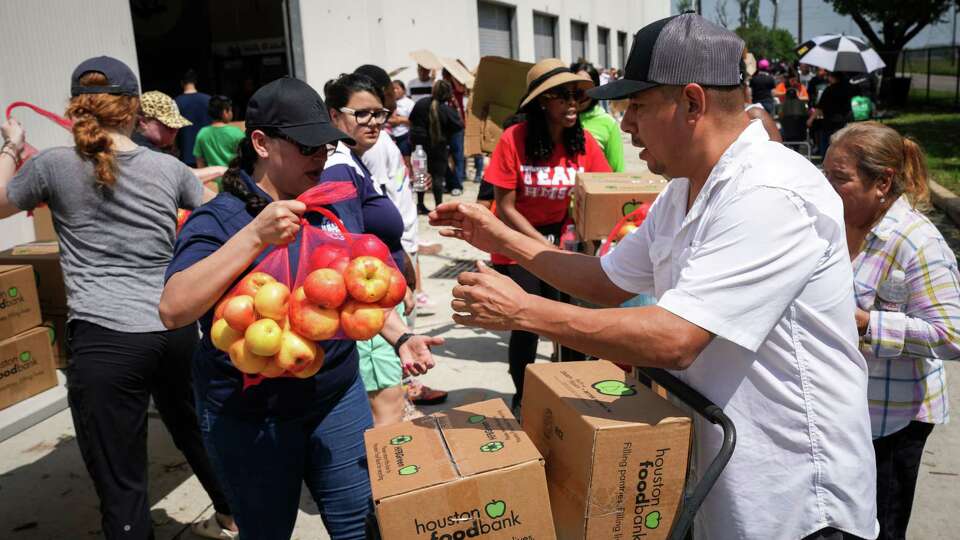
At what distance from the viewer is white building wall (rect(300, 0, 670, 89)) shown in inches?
497

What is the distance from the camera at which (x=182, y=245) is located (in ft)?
7.38

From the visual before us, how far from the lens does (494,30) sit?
22.8m

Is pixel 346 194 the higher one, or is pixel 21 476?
pixel 346 194

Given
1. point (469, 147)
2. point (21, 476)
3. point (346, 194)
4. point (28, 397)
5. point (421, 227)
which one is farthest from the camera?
point (421, 227)

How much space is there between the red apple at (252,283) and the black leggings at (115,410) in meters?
1.25

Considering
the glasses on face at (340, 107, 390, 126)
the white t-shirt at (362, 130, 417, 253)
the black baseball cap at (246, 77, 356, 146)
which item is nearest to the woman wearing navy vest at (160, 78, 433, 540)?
the black baseball cap at (246, 77, 356, 146)

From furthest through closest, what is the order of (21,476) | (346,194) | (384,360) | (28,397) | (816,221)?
(28,397)
(21,476)
(384,360)
(346,194)
(816,221)

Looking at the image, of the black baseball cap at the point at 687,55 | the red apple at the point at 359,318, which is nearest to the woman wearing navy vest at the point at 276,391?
the red apple at the point at 359,318

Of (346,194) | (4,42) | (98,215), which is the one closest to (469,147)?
(4,42)

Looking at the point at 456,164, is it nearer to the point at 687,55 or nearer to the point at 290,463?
the point at 290,463

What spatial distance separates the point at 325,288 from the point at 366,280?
0.12 meters

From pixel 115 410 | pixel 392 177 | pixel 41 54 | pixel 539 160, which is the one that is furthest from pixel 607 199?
pixel 41 54

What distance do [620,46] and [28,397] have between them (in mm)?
39612

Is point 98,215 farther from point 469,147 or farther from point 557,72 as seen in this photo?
point 469,147
